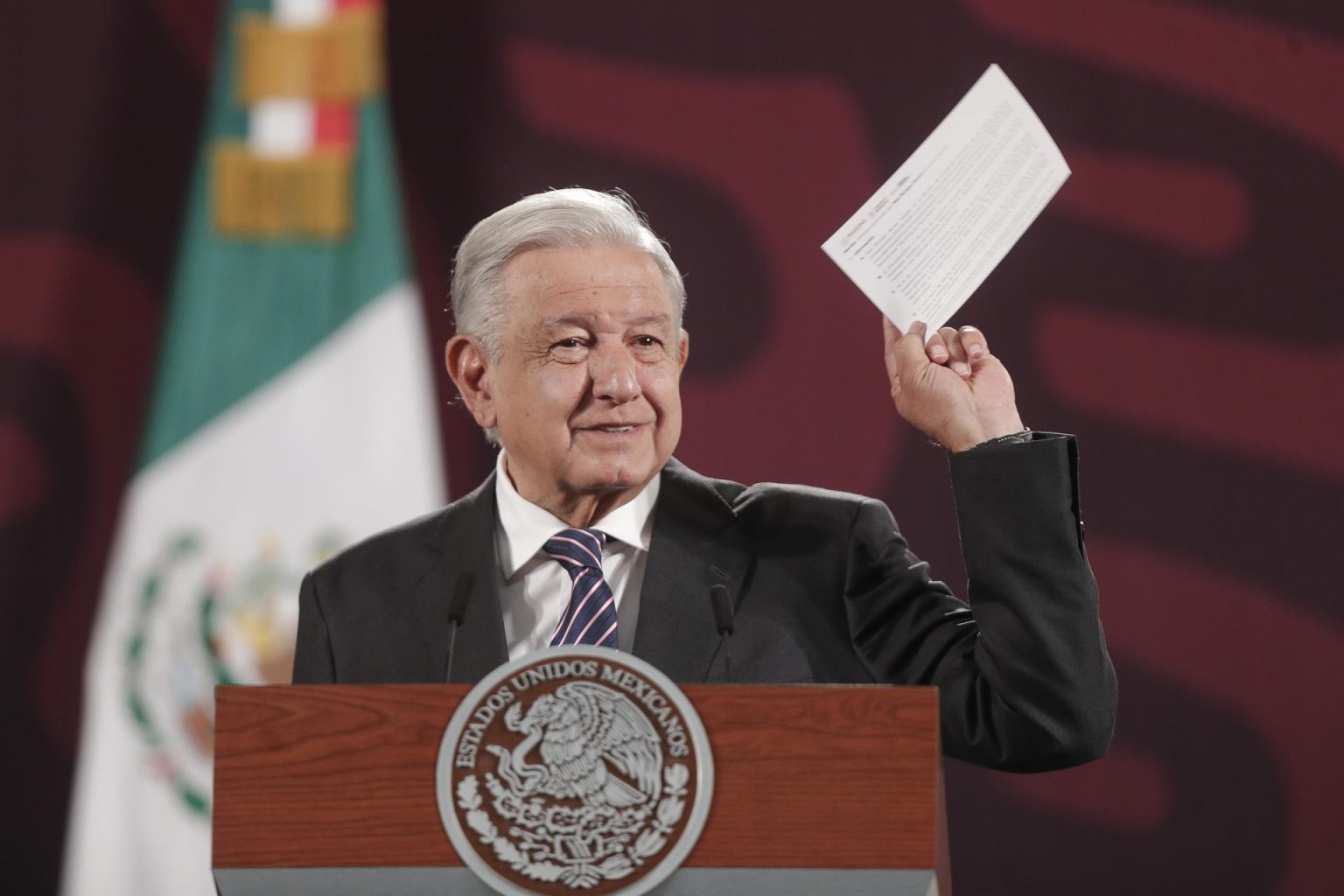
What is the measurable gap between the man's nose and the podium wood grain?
59 cm

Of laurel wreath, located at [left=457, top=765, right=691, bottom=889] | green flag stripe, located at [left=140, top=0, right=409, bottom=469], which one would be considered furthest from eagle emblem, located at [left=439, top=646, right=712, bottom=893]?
green flag stripe, located at [left=140, top=0, right=409, bottom=469]

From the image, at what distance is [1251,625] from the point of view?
3.05 metres

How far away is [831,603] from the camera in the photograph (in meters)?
1.82

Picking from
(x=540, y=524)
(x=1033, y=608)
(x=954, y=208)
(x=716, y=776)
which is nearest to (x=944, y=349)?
(x=954, y=208)

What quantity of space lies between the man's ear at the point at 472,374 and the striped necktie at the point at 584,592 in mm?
250

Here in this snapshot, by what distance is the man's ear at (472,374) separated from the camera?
77.5 inches

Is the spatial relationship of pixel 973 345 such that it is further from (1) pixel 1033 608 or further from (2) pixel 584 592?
(2) pixel 584 592

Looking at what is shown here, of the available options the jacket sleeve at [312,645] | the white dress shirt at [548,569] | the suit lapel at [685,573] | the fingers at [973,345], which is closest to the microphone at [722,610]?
the suit lapel at [685,573]

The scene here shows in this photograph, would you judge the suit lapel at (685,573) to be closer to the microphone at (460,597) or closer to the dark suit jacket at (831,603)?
the dark suit jacket at (831,603)

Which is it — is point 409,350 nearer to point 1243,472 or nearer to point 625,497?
point 625,497

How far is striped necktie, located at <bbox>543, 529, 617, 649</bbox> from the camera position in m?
1.72

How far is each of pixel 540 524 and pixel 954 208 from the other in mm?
635

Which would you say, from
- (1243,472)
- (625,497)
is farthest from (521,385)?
(1243,472)

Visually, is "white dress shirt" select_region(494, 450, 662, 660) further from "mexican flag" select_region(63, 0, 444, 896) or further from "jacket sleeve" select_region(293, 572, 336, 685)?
"mexican flag" select_region(63, 0, 444, 896)
